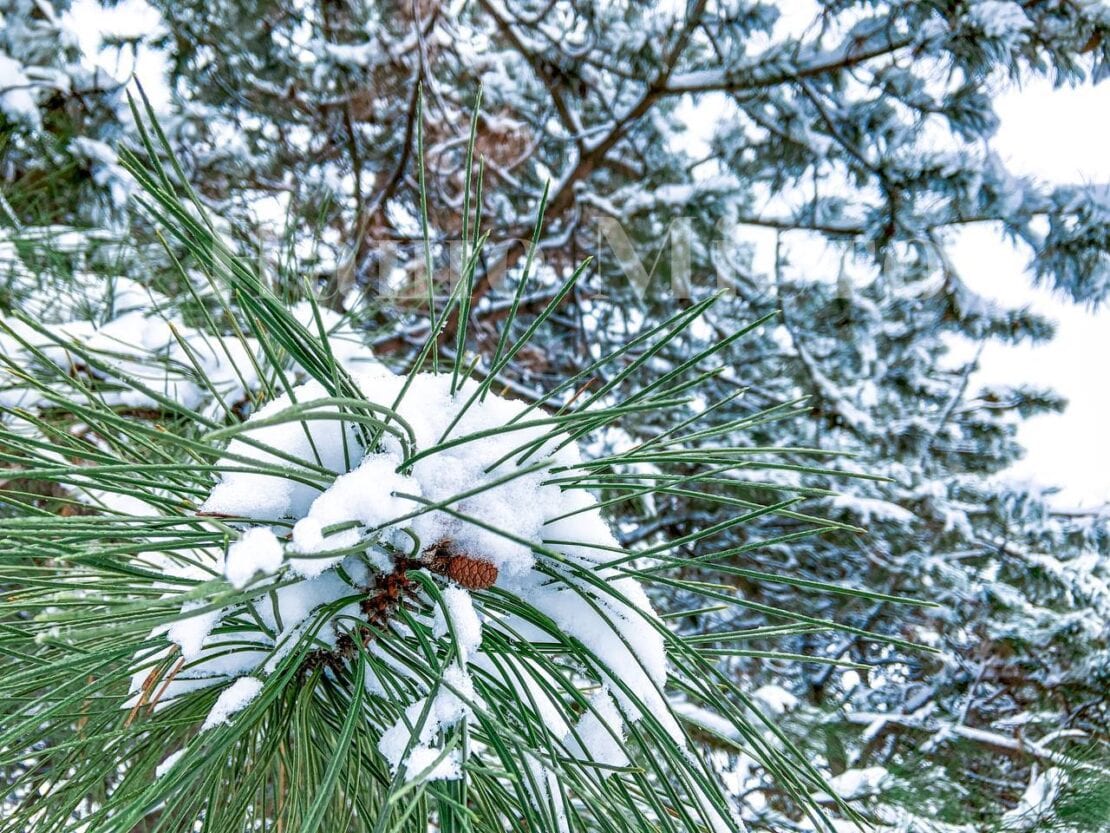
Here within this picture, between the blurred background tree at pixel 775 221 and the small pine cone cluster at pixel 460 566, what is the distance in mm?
1386

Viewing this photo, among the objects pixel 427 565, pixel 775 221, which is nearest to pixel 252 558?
pixel 427 565

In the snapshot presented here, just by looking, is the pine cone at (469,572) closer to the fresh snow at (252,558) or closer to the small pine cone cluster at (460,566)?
the small pine cone cluster at (460,566)

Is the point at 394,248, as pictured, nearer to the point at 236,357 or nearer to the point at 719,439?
the point at 719,439

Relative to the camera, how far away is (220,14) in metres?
3.08

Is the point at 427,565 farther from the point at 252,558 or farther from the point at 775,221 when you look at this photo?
the point at 775,221

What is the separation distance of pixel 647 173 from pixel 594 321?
2.24 ft

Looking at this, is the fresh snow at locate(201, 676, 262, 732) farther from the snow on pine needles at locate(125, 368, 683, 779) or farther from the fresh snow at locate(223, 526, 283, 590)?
the fresh snow at locate(223, 526, 283, 590)

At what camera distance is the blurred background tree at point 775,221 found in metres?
2.12

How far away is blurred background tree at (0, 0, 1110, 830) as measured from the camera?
212 centimetres

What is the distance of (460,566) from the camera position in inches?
18.7

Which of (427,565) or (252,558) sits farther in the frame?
(427,565)

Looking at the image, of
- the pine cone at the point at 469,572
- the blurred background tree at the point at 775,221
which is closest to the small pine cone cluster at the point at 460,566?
the pine cone at the point at 469,572

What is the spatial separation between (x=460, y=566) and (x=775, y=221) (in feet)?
9.01

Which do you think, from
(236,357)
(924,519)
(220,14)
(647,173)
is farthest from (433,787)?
(220,14)
